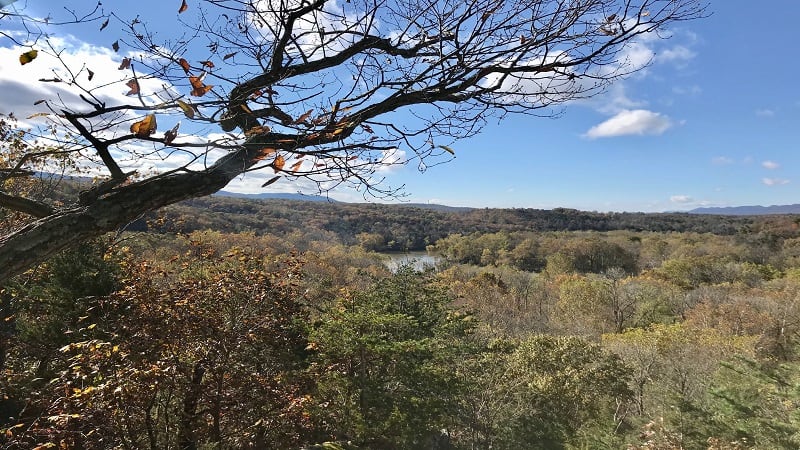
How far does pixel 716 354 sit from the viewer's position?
15266 millimetres

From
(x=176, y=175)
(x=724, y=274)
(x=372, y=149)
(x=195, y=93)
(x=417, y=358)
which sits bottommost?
(x=724, y=274)

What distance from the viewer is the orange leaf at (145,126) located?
128 centimetres

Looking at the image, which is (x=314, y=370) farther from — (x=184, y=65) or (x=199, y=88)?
(x=199, y=88)

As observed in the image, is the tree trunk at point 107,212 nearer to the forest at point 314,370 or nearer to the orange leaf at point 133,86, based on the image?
the orange leaf at point 133,86

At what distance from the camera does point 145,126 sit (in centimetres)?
129

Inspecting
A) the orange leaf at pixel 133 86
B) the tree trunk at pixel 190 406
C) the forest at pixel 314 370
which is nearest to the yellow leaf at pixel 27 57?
the orange leaf at pixel 133 86

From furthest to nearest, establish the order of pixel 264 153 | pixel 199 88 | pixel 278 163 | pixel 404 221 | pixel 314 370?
pixel 404 221, pixel 314 370, pixel 264 153, pixel 278 163, pixel 199 88

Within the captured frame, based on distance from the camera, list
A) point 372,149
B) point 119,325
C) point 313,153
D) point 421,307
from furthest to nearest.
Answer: point 421,307 → point 119,325 → point 372,149 → point 313,153

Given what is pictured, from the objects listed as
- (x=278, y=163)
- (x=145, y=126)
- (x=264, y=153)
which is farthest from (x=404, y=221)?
(x=145, y=126)

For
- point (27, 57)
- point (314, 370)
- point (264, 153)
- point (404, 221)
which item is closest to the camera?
point (27, 57)

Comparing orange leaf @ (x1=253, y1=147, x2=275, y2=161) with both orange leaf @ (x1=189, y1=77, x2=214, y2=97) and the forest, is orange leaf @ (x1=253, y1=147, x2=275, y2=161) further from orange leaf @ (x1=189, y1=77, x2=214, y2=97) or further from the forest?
the forest

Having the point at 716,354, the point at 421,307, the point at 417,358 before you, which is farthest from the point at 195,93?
the point at 716,354

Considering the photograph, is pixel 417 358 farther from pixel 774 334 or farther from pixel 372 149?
pixel 774 334

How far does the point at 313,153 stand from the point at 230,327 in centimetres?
419
